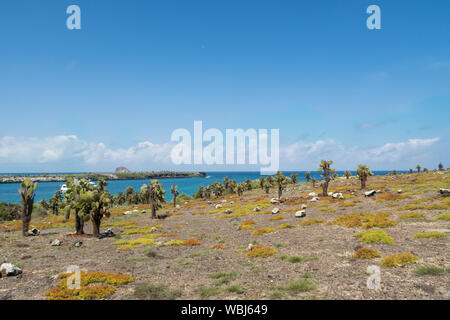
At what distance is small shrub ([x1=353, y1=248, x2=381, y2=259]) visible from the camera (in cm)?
1666

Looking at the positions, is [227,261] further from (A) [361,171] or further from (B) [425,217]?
(A) [361,171]

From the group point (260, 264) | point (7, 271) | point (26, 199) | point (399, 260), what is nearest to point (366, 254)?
point (399, 260)

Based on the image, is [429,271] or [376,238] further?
[376,238]

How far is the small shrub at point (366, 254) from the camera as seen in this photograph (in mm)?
16656

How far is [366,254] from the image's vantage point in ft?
55.4

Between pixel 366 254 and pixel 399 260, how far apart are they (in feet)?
6.97

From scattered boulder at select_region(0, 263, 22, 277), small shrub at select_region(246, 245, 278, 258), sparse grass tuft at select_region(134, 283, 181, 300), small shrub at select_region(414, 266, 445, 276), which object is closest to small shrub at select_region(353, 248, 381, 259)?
small shrub at select_region(414, 266, 445, 276)

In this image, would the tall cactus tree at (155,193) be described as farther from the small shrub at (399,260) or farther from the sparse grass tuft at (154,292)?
the small shrub at (399,260)

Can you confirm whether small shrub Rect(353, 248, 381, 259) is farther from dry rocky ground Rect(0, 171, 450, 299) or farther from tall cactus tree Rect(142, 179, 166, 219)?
tall cactus tree Rect(142, 179, 166, 219)

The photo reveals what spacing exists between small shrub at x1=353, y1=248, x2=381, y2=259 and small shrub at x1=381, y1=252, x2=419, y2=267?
1.28 metres

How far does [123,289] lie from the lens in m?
13.7

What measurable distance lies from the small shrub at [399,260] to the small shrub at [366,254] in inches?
50.4

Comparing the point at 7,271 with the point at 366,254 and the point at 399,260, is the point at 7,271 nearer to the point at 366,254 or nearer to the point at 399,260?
the point at 366,254
